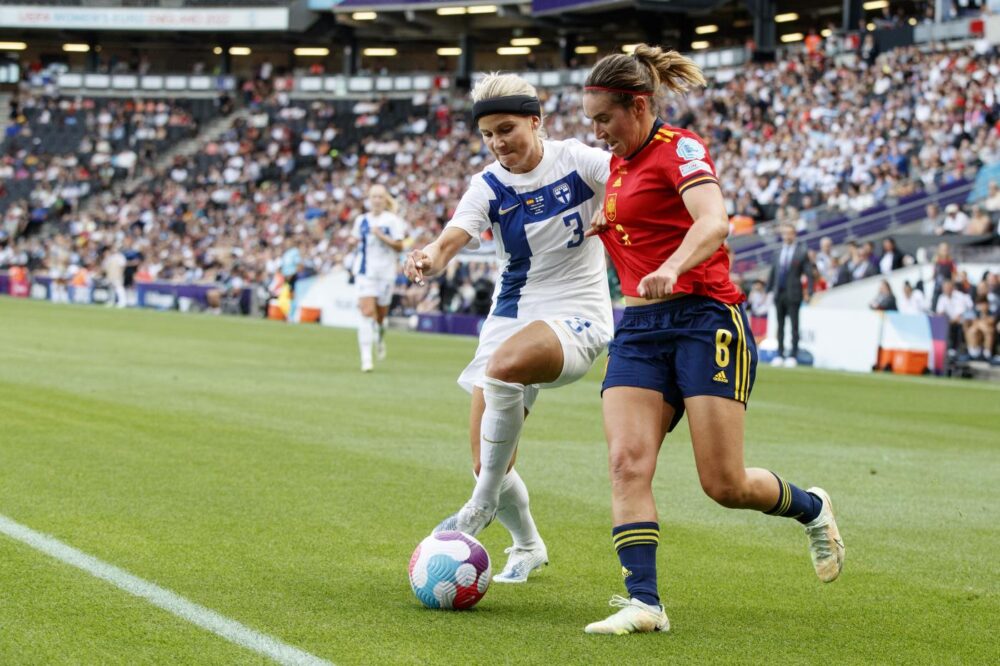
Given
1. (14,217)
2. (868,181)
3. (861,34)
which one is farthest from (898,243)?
(14,217)

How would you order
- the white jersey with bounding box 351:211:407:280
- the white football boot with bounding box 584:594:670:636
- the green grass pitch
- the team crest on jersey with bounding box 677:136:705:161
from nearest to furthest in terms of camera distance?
1. the green grass pitch
2. the white football boot with bounding box 584:594:670:636
3. the team crest on jersey with bounding box 677:136:705:161
4. the white jersey with bounding box 351:211:407:280

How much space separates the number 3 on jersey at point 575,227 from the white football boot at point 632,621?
1.88 m

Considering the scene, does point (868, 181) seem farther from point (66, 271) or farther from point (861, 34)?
point (66, 271)

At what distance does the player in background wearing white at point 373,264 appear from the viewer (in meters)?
18.8

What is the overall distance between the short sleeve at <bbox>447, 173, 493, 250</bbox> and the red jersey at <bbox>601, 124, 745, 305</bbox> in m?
0.84

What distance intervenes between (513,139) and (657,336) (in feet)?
4.26

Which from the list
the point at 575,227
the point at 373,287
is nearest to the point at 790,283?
the point at 373,287

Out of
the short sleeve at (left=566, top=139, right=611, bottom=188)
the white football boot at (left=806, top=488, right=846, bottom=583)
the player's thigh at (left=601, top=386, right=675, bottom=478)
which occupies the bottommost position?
the white football boot at (left=806, top=488, right=846, bottom=583)

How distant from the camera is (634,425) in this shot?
5.34 metres

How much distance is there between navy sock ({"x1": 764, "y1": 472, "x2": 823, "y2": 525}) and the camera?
225 inches

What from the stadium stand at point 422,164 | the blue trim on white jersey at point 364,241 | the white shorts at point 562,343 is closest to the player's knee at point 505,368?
the white shorts at point 562,343

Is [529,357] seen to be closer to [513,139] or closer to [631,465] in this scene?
[631,465]

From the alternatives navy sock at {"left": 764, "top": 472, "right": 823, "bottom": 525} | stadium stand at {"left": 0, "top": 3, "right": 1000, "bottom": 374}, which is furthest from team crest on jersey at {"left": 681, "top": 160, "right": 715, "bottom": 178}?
stadium stand at {"left": 0, "top": 3, "right": 1000, "bottom": 374}

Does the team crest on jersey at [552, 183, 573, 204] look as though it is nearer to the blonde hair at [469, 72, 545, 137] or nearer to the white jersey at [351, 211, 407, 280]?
the blonde hair at [469, 72, 545, 137]
